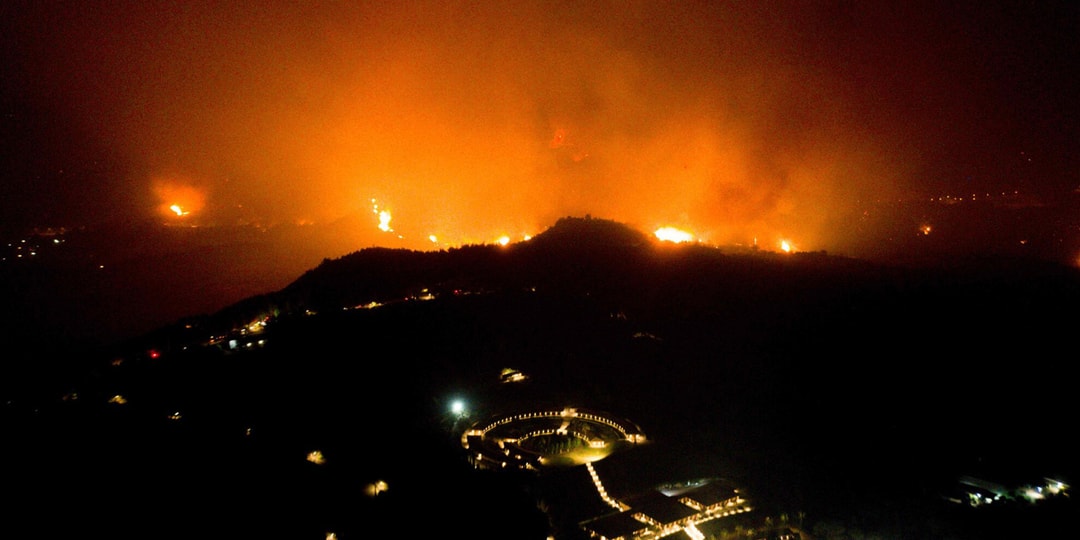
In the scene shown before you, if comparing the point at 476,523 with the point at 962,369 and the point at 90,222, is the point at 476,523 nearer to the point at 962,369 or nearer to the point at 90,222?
the point at 962,369

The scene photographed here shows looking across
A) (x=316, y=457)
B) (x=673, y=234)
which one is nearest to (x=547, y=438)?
(x=316, y=457)

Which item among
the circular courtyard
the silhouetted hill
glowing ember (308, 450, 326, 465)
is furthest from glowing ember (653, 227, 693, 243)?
glowing ember (308, 450, 326, 465)

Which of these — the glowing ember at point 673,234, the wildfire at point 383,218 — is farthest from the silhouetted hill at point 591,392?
the wildfire at point 383,218

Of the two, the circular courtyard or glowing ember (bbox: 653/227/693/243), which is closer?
the circular courtyard

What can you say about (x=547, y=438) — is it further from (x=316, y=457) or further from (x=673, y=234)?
(x=673, y=234)

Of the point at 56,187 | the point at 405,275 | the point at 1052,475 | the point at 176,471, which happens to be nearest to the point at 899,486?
the point at 1052,475

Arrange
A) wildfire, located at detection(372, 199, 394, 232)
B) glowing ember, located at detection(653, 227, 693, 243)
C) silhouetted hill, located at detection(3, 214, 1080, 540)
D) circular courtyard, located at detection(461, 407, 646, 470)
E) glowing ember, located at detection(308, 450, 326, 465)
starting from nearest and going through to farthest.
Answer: silhouetted hill, located at detection(3, 214, 1080, 540), circular courtyard, located at detection(461, 407, 646, 470), glowing ember, located at detection(308, 450, 326, 465), glowing ember, located at detection(653, 227, 693, 243), wildfire, located at detection(372, 199, 394, 232)

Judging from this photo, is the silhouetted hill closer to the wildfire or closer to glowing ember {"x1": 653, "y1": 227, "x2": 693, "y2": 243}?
glowing ember {"x1": 653, "y1": 227, "x2": 693, "y2": 243}

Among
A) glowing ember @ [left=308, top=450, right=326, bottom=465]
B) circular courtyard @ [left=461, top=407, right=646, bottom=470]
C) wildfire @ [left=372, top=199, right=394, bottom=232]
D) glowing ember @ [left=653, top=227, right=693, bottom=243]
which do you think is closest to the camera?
circular courtyard @ [left=461, top=407, right=646, bottom=470]

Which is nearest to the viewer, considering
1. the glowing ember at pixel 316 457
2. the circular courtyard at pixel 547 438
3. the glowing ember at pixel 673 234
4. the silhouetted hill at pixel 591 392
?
the silhouetted hill at pixel 591 392

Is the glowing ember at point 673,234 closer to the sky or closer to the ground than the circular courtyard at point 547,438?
closer to the sky

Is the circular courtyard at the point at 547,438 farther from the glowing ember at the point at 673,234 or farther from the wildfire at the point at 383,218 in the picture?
the wildfire at the point at 383,218
